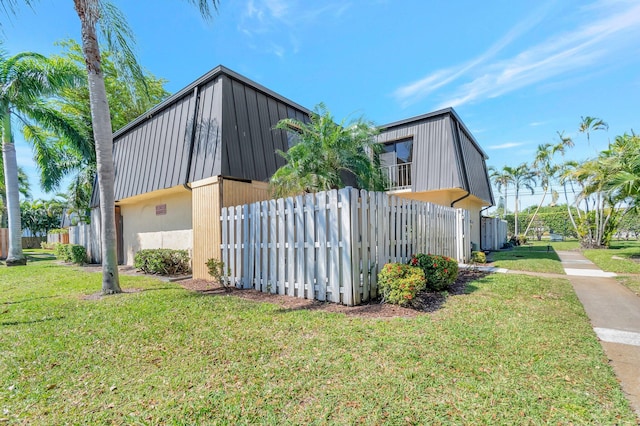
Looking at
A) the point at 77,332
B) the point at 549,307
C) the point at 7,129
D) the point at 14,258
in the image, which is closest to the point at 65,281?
the point at 77,332

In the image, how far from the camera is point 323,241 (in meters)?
5.24

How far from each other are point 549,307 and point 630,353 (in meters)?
1.68

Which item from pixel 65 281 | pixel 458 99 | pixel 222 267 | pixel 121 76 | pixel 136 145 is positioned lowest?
pixel 65 281

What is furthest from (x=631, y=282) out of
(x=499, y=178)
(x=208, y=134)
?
(x=499, y=178)

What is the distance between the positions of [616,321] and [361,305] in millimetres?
3671

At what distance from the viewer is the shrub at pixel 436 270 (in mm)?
5781

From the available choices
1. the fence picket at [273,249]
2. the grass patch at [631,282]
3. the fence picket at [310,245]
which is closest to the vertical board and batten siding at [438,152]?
the grass patch at [631,282]

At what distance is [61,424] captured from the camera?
2113mm

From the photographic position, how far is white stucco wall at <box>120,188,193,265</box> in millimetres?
9803

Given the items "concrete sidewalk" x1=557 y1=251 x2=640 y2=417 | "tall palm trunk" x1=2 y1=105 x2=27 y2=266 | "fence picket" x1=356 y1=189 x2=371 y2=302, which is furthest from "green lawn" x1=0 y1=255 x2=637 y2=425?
"tall palm trunk" x1=2 y1=105 x2=27 y2=266

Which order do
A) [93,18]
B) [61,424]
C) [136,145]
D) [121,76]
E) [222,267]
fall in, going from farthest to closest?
1. [136,145]
2. [121,76]
3. [222,267]
4. [93,18]
5. [61,424]

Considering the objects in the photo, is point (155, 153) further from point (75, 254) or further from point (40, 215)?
point (40, 215)

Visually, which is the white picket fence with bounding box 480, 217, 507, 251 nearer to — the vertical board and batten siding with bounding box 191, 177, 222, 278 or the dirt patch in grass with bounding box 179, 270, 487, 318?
the dirt patch in grass with bounding box 179, 270, 487, 318

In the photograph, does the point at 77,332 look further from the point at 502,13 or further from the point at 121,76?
the point at 502,13
